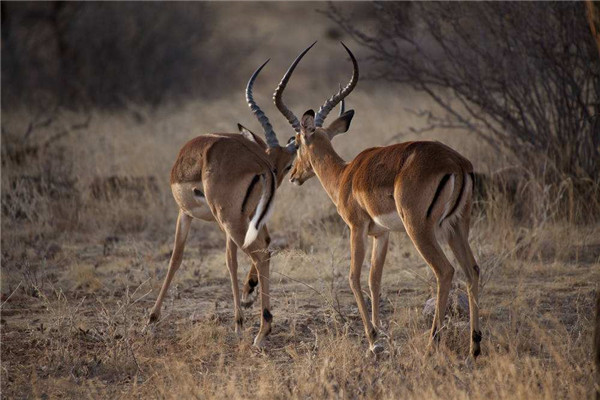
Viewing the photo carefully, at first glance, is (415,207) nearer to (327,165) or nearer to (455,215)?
(455,215)

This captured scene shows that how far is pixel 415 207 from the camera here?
201 inches

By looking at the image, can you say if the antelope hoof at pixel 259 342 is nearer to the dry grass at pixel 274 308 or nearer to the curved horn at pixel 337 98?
the dry grass at pixel 274 308

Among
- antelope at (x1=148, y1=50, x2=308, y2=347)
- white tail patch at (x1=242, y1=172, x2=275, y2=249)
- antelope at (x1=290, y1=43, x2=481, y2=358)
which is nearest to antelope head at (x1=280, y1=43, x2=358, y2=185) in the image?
antelope at (x1=148, y1=50, x2=308, y2=347)

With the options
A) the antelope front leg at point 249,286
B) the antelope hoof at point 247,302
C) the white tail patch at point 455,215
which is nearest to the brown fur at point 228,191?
the antelope front leg at point 249,286

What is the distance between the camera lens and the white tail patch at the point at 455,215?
5.16 meters

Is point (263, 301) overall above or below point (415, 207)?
below

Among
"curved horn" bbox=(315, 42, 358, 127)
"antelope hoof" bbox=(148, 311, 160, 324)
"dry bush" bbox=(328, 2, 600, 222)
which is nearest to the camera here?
"curved horn" bbox=(315, 42, 358, 127)

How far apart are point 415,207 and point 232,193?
150 cm

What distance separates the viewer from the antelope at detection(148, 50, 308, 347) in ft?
19.7

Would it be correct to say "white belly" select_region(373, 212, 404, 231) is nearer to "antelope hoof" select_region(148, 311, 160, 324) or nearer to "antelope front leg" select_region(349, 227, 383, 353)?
"antelope front leg" select_region(349, 227, 383, 353)

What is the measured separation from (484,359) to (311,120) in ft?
7.50

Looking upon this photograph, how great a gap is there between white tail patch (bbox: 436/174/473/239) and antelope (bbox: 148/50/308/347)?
1.19m

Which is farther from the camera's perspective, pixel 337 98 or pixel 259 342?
pixel 337 98

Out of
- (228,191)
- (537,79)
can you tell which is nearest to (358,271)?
(228,191)
